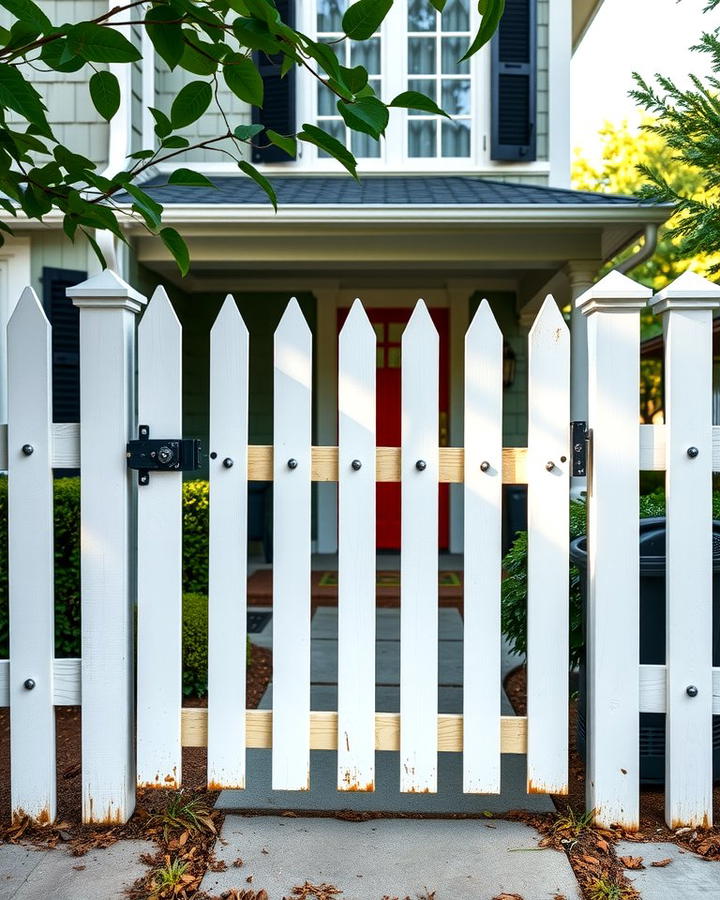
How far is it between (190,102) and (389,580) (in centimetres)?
497

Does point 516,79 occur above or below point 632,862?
above

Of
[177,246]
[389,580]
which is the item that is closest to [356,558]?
[177,246]

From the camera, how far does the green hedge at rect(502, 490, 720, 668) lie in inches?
107

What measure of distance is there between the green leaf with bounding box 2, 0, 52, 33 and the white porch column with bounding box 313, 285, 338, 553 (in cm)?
640

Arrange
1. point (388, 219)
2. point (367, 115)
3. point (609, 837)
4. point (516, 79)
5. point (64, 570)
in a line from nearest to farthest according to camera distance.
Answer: point (367, 115) → point (609, 837) → point (64, 570) → point (388, 219) → point (516, 79)

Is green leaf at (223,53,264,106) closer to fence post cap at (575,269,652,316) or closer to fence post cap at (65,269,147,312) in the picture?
fence post cap at (65,269,147,312)

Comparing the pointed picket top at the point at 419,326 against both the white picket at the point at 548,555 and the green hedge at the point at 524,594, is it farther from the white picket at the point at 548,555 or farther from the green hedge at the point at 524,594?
the green hedge at the point at 524,594

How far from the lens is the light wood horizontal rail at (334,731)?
2.20m

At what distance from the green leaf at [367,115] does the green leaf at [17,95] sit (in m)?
0.54

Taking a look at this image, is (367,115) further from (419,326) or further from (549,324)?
(549,324)

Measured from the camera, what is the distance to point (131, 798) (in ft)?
7.37

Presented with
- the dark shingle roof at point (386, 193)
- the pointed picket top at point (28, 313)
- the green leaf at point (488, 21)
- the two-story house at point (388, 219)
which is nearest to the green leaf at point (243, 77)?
the green leaf at point (488, 21)

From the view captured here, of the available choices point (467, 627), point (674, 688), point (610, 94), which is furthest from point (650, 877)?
point (610, 94)

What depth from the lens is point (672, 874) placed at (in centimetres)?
192
